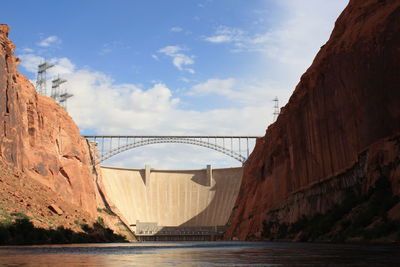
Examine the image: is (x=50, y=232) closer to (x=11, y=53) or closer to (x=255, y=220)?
(x=11, y=53)

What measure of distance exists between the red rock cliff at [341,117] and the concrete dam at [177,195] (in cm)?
5450

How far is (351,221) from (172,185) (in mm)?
92645

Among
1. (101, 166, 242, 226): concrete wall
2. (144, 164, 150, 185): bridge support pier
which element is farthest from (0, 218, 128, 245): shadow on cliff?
(144, 164, 150, 185): bridge support pier

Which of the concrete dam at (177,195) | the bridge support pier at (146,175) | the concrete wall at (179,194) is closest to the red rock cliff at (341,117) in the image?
the concrete dam at (177,195)

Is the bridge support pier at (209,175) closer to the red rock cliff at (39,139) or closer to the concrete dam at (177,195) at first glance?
the concrete dam at (177,195)

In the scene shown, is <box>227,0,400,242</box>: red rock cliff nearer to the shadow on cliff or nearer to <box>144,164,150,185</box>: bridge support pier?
the shadow on cliff

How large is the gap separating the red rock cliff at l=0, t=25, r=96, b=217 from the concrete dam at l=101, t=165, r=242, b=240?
116 ft

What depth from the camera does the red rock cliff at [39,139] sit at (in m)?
57.9

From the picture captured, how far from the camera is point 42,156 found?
67.5 metres

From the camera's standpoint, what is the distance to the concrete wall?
125 metres

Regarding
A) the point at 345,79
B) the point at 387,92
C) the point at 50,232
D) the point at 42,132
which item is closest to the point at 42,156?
the point at 42,132

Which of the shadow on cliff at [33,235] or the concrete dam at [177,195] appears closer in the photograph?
the shadow on cliff at [33,235]

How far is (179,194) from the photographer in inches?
5074

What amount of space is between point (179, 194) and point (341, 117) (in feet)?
275
